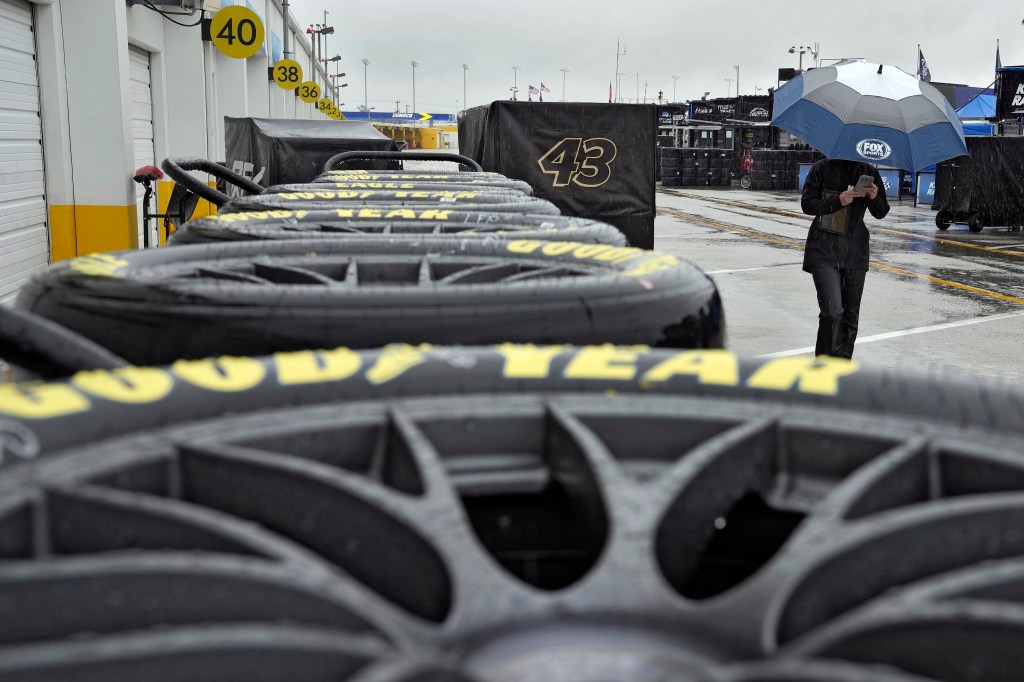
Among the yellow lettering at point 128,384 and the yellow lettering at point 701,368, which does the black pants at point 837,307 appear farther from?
the yellow lettering at point 128,384

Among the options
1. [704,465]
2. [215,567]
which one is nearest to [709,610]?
[704,465]

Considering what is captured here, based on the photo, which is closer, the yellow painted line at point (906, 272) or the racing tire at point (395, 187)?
the racing tire at point (395, 187)

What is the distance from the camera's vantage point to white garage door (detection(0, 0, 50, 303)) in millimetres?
8930

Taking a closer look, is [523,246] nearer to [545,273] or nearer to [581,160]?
[545,273]

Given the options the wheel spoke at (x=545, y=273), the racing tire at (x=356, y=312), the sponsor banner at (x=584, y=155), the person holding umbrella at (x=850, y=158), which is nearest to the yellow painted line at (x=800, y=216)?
the sponsor banner at (x=584, y=155)

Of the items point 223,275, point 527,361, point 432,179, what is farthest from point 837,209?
point 527,361

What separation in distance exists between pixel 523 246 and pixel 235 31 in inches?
531

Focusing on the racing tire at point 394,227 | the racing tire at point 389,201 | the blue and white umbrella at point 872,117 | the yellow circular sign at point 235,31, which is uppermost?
the yellow circular sign at point 235,31

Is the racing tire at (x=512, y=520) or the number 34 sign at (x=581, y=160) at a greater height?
the number 34 sign at (x=581, y=160)

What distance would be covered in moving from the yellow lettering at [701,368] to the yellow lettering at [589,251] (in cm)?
85

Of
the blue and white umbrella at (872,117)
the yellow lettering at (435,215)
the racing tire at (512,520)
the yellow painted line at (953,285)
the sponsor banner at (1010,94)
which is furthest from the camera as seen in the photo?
the sponsor banner at (1010,94)

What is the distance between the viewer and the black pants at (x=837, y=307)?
21.6ft

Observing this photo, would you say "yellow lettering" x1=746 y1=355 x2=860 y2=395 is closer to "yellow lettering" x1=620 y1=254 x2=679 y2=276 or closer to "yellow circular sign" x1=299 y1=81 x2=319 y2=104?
"yellow lettering" x1=620 y1=254 x2=679 y2=276

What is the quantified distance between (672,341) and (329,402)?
69 centimetres
